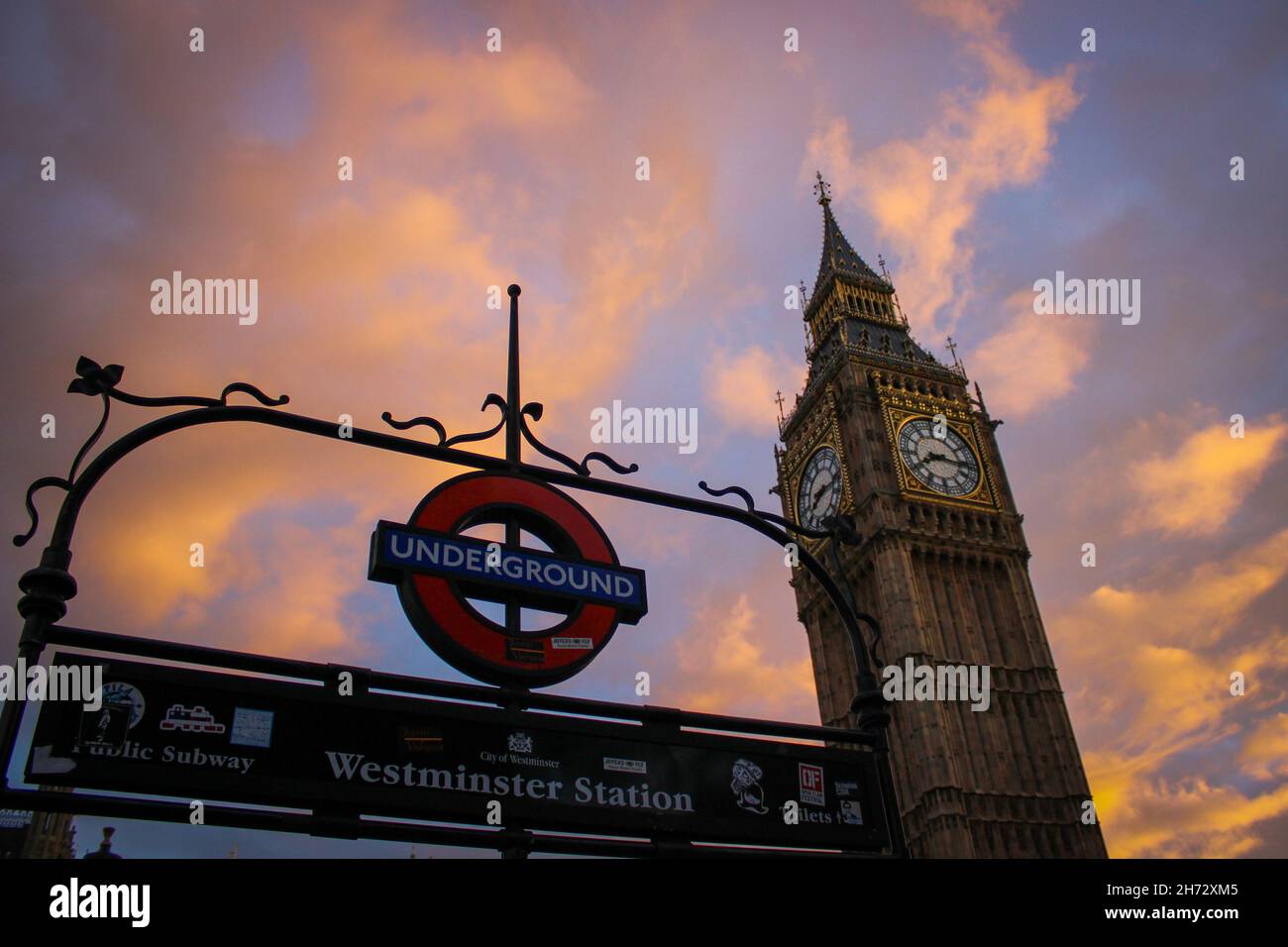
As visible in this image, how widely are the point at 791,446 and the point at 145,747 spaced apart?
226 ft

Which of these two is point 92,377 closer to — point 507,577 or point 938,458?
point 507,577

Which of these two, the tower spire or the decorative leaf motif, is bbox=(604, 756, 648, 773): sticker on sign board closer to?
the decorative leaf motif

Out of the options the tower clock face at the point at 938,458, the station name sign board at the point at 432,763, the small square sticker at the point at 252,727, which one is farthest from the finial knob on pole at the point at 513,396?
the tower clock face at the point at 938,458

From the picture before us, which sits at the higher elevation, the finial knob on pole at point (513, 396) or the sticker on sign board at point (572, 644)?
the finial knob on pole at point (513, 396)

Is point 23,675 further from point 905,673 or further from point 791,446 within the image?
point 791,446

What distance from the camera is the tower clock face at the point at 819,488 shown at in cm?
6519

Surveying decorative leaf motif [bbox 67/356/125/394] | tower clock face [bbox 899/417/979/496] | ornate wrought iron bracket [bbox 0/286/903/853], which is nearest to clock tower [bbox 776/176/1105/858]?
tower clock face [bbox 899/417/979/496]

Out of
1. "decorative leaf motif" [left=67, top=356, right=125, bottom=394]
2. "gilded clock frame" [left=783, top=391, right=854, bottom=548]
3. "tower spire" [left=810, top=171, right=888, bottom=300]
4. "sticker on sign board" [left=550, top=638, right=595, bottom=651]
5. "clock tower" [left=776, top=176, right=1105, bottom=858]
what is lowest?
"sticker on sign board" [left=550, top=638, right=595, bottom=651]

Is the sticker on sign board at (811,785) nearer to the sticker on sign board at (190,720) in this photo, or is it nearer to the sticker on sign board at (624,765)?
the sticker on sign board at (624,765)

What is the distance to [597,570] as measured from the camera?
8320mm

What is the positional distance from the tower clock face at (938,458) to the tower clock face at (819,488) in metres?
4.62

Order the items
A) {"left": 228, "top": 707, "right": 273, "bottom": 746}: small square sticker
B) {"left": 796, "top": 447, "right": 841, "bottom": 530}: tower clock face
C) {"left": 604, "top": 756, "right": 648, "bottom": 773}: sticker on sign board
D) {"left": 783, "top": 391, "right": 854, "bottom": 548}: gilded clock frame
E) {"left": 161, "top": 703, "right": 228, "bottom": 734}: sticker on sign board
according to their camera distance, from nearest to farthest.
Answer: {"left": 161, "top": 703, "right": 228, "bottom": 734}: sticker on sign board, {"left": 228, "top": 707, "right": 273, "bottom": 746}: small square sticker, {"left": 604, "top": 756, "right": 648, "bottom": 773}: sticker on sign board, {"left": 796, "top": 447, "right": 841, "bottom": 530}: tower clock face, {"left": 783, "top": 391, "right": 854, "bottom": 548}: gilded clock frame

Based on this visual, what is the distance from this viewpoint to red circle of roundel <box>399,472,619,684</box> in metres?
7.45
